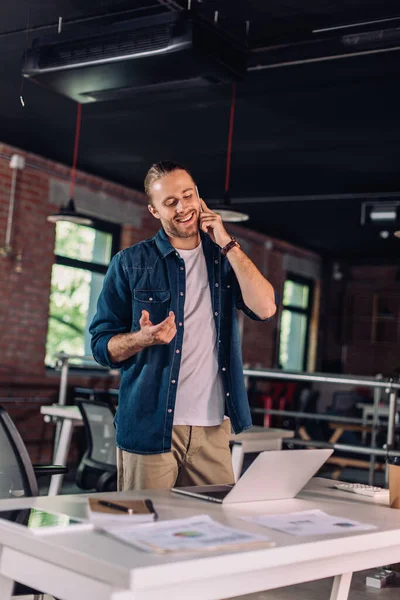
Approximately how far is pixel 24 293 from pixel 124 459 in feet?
18.4

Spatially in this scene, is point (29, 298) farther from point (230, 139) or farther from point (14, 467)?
point (14, 467)

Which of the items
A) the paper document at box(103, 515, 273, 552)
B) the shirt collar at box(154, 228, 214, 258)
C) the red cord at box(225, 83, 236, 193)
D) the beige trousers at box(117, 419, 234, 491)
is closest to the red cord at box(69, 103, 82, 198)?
the red cord at box(225, 83, 236, 193)

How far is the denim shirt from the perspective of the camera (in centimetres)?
209

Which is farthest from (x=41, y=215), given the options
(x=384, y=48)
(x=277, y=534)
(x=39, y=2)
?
(x=277, y=534)

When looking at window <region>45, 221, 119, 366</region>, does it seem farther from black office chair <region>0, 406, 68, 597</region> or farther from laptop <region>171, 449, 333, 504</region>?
laptop <region>171, 449, 333, 504</region>

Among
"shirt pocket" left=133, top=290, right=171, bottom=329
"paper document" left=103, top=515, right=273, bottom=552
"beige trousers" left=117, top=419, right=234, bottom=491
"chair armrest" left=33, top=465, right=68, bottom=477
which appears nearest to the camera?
"paper document" left=103, top=515, right=273, bottom=552

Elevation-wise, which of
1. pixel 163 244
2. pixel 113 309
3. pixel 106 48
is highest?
pixel 106 48

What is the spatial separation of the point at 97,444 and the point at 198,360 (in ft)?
8.49

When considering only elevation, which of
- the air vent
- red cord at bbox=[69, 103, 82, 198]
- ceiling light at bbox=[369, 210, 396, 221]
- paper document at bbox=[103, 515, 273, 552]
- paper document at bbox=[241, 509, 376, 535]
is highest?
red cord at bbox=[69, 103, 82, 198]

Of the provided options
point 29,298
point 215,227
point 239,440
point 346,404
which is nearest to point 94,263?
point 29,298

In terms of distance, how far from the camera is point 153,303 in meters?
2.19

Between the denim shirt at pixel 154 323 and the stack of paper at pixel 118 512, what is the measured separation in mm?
518

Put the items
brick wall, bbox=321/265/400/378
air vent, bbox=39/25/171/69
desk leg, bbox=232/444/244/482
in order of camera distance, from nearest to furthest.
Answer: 1. air vent, bbox=39/25/171/69
2. desk leg, bbox=232/444/244/482
3. brick wall, bbox=321/265/400/378

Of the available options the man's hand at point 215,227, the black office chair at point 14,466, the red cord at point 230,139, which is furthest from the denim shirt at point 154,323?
the red cord at point 230,139
